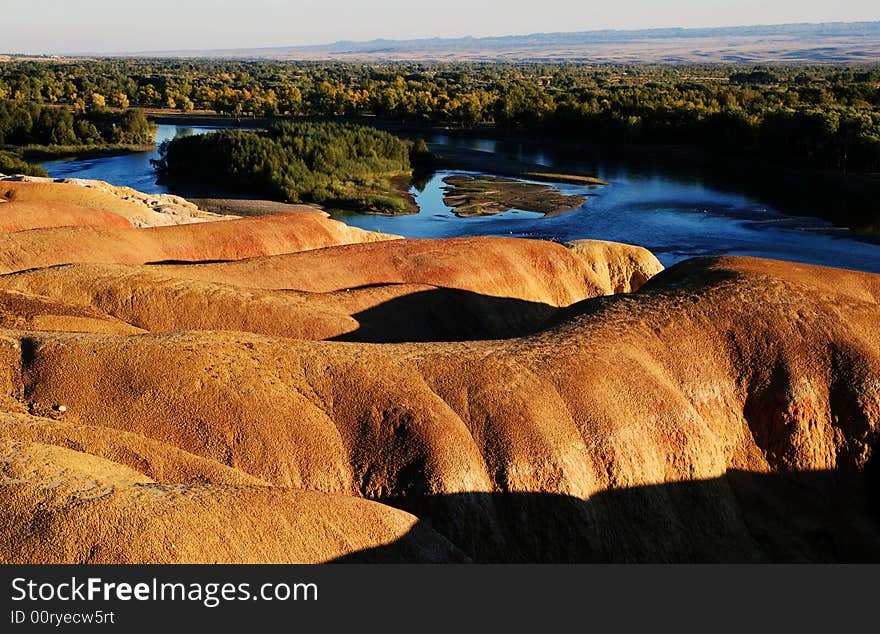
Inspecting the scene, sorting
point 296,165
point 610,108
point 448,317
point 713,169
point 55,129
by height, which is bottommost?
point 713,169

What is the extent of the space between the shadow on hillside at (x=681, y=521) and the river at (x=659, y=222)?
33.5 meters

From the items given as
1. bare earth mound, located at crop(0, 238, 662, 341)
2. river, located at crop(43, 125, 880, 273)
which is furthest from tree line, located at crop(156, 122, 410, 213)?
bare earth mound, located at crop(0, 238, 662, 341)

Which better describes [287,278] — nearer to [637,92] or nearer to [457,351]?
[457,351]

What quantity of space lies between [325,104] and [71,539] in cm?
12493

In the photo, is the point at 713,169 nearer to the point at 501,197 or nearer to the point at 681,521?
the point at 501,197

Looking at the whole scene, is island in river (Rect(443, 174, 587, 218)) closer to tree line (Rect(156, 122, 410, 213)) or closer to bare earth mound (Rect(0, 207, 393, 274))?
tree line (Rect(156, 122, 410, 213))

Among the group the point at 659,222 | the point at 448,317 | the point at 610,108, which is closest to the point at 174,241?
→ the point at 448,317

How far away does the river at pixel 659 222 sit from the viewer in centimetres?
5453

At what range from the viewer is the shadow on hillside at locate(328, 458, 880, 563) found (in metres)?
15.7

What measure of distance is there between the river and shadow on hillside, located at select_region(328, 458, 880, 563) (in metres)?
33.5

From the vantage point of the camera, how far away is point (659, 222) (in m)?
62.8

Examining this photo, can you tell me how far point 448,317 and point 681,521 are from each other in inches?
452

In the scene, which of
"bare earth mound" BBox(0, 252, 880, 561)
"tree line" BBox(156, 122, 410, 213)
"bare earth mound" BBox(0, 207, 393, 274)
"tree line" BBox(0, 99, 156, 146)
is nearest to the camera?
"bare earth mound" BBox(0, 252, 880, 561)

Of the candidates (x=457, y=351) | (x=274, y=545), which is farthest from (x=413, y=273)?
(x=274, y=545)
